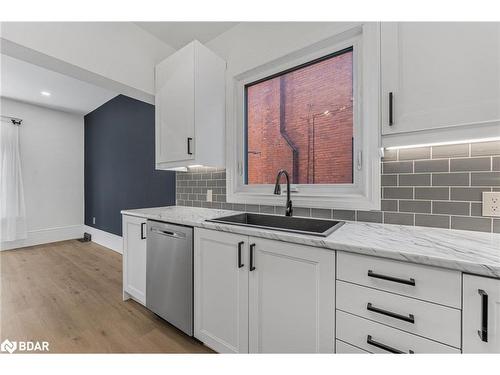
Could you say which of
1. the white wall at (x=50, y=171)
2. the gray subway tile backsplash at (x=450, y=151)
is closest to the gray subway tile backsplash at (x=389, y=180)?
the gray subway tile backsplash at (x=450, y=151)

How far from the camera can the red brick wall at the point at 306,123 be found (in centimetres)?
154

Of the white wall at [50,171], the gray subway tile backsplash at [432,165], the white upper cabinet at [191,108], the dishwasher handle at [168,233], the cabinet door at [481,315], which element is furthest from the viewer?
the white wall at [50,171]

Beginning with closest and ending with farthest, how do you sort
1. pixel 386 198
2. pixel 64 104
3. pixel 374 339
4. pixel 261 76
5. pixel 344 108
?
pixel 374 339
pixel 386 198
pixel 344 108
pixel 261 76
pixel 64 104

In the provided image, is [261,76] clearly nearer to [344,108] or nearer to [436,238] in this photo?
[344,108]

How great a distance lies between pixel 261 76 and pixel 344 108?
80 centimetres

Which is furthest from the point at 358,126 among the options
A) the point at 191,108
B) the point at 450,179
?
the point at 191,108

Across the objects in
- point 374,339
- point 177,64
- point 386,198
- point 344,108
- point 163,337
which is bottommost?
point 163,337

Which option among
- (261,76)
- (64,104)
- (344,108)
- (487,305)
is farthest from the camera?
(64,104)

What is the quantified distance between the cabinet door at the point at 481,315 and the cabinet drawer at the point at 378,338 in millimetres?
70

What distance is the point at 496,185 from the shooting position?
1041 millimetres

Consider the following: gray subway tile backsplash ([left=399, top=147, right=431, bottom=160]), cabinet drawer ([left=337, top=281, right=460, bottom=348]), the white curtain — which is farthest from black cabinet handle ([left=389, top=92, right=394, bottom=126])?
the white curtain

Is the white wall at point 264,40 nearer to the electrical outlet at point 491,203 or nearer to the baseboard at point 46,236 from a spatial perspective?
the electrical outlet at point 491,203

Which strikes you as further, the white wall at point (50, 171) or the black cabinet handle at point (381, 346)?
the white wall at point (50, 171)
